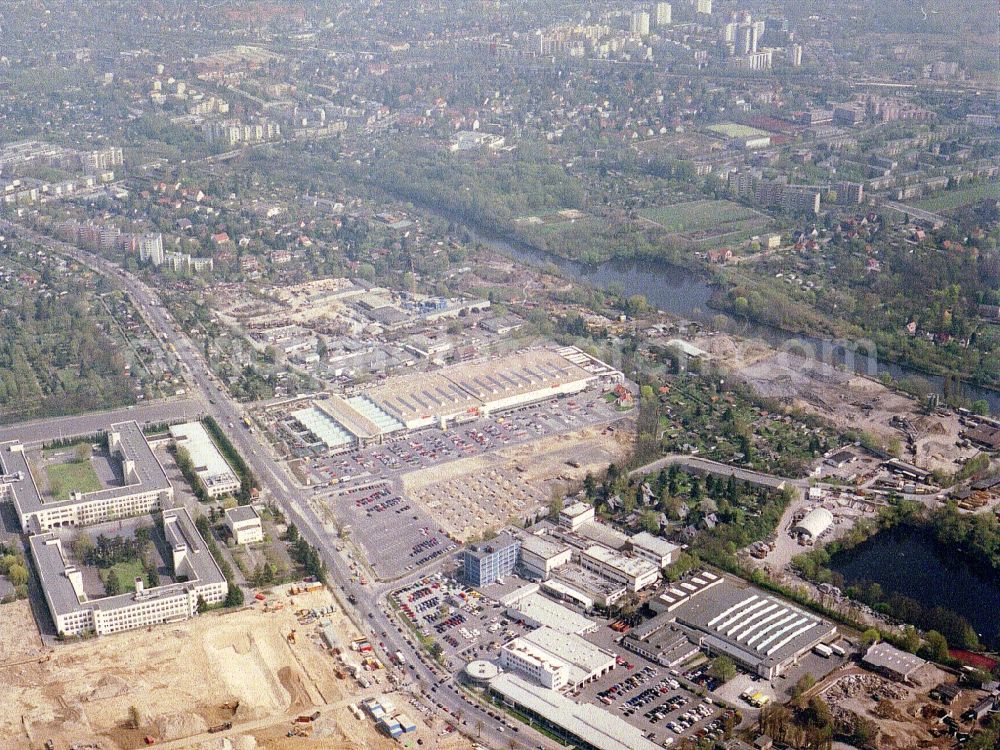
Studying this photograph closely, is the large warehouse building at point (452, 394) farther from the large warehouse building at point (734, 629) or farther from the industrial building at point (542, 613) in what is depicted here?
the large warehouse building at point (734, 629)

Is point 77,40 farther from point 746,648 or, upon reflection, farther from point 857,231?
point 746,648

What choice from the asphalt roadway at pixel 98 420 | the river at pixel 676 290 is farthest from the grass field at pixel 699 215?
the asphalt roadway at pixel 98 420

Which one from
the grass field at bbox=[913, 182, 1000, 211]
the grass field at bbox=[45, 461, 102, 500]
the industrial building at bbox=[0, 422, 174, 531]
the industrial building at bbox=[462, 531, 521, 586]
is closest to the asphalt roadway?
the grass field at bbox=[45, 461, 102, 500]

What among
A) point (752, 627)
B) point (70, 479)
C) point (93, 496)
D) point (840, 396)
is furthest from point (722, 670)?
point (70, 479)

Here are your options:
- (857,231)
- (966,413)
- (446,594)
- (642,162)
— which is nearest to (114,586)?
(446,594)

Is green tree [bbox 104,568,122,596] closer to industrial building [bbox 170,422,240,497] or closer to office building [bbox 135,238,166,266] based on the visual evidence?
industrial building [bbox 170,422,240,497]
